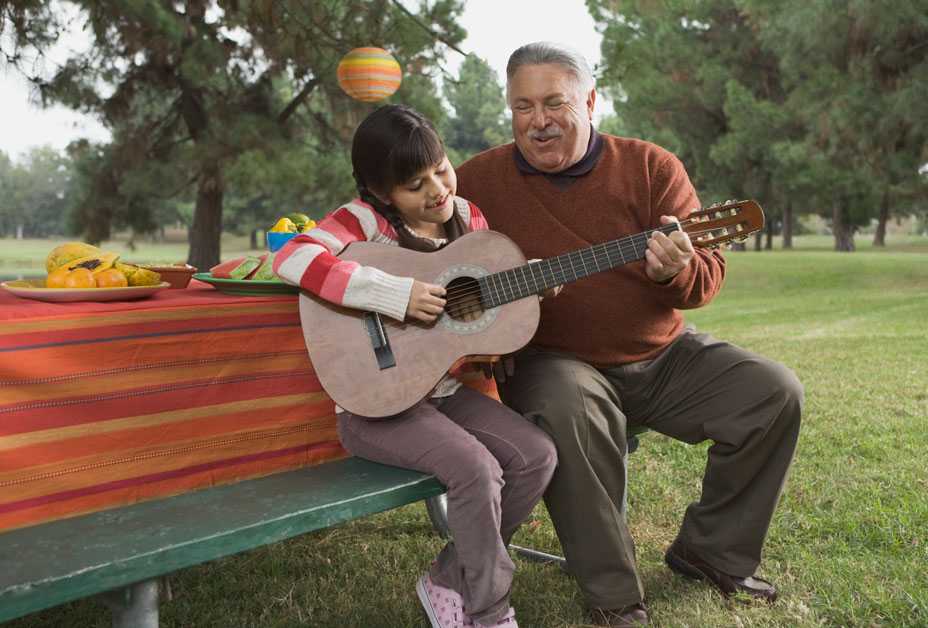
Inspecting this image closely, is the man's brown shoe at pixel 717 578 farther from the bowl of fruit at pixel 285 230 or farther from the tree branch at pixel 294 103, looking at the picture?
the tree branch at pixel 294 103

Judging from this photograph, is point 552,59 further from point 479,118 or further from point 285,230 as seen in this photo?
point 479,118

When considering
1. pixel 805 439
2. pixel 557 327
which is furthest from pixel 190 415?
pixel 805 439

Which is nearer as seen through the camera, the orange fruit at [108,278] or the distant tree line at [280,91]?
the orange fruit at [108,278]

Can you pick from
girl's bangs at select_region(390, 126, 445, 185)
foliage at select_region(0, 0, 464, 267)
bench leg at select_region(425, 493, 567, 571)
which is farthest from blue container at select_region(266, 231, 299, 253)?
foliage at select_region(0, 0, 464, 267)

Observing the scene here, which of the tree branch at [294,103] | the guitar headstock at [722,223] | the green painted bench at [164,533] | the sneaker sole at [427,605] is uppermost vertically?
the tree branch at [294,103]

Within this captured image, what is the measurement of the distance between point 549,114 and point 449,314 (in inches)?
29.2

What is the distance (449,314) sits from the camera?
2.24m

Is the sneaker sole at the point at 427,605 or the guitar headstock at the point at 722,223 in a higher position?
the guitar headstock at the point at 722,223

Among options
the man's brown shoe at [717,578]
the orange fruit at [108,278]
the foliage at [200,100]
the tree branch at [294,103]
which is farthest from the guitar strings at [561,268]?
the tree branch at [294,103]

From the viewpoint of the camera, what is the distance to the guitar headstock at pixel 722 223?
7.36ft

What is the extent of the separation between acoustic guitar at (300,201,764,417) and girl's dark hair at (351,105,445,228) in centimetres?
20

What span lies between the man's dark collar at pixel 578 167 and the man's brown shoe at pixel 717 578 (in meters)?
1.20

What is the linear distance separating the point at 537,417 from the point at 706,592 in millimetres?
767

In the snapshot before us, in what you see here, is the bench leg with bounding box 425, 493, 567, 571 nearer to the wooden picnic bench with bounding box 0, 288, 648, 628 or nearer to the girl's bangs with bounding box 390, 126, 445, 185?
the wooden picnic bench with bounding box 0, 288, 648, 628
